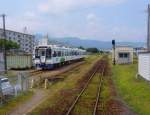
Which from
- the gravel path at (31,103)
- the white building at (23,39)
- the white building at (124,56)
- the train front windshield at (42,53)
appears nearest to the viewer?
the gravel path at (31,103)

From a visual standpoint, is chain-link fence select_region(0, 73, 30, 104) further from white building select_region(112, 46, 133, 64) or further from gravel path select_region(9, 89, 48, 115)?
white building select_region(112, 46, 133, 64)

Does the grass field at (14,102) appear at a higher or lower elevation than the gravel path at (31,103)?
higher

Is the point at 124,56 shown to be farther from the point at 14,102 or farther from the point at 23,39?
the point at 23,39

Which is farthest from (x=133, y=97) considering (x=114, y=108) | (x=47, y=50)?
(x=47, y=50)

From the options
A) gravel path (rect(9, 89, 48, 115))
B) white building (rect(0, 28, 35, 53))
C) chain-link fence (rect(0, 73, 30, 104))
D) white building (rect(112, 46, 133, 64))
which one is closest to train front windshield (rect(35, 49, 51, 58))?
gravel path (rect(9, 89, 48, 115))

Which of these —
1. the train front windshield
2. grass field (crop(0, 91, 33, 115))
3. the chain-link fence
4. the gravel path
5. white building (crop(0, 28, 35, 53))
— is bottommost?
the gravel path

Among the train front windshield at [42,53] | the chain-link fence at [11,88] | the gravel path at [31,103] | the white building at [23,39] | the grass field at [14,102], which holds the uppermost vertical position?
the white building at [23,39]

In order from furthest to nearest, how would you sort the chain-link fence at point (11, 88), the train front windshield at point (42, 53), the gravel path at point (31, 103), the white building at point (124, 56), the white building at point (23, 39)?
the white building at point (23, 39) → the white building at point (124, 56) → the train front windshield at point (42, 53) → the chain-link fence at point (11, 88) → the gravel path at point (31, 103)


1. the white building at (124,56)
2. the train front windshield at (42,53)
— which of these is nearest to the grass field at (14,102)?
the train front windshield at (42,53)

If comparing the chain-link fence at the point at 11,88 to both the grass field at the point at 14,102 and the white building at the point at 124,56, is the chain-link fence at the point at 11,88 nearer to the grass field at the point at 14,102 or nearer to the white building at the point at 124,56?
the grass field at the point at 14,102

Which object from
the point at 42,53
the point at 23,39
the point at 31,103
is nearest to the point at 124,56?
the point at 42,53

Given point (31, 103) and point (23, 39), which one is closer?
point (31, 103)

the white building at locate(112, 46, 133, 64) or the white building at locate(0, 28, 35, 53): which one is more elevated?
the white building at locate(0, 28, 35, 53)

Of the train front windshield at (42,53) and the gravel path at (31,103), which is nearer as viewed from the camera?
the gravel path at (31,103)
